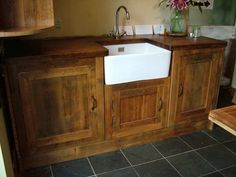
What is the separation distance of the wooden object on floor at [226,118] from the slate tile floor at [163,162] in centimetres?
89

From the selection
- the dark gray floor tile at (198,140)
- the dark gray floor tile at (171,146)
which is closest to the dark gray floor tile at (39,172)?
the dark gray floor tile at (171,146)

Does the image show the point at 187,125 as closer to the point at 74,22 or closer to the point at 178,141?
the point at 178,141

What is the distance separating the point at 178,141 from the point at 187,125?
0.20m

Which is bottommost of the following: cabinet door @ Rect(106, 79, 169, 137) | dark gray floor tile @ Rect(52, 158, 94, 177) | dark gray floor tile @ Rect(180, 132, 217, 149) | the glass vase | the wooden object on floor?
dark gray floor tile @ Rect(52, 158, 94, 177)

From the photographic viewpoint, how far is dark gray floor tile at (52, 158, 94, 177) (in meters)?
1.82

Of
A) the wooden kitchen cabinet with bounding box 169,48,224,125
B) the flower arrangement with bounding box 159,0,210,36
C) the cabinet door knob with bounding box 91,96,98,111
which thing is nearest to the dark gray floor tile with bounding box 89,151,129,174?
the cabinet door knob with bounding box 91,96,98,111

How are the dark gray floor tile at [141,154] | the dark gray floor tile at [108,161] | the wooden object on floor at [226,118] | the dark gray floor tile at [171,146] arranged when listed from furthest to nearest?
the dark gray floor tile at [171,146]
the dark gray floor tile at [141,154]
the dark gray floor tile at [108,161]
the wooden object on floor at [226,118]

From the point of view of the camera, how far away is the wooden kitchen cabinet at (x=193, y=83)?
2059mm

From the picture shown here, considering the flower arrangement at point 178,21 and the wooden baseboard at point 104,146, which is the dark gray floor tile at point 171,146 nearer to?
the wooden baseboard at point 104,146

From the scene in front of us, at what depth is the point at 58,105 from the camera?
69.2 inches

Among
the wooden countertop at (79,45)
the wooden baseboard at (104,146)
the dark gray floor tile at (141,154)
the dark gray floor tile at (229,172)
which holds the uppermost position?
the wooden countertop at (79,45)

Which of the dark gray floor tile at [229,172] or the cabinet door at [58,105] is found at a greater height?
the cabinet door at [58,105]

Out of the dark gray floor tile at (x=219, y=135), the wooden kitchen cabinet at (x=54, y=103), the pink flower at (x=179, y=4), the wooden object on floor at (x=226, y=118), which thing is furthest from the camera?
the dark gray floor tile at (x=219, y=135)

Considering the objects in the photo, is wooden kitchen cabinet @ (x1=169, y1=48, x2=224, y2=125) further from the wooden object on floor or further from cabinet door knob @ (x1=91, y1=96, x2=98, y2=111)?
the wooden object on floor
